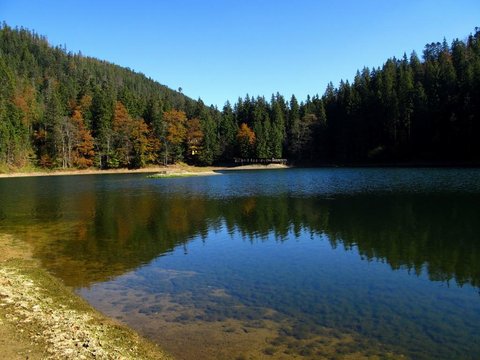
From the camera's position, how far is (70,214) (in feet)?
111

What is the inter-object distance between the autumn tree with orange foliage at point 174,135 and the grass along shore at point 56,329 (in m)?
107

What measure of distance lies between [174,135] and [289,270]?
110 metres

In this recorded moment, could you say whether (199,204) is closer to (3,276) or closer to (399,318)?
(3,276)

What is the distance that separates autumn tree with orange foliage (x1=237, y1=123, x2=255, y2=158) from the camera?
132 m

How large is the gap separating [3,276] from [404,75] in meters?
117

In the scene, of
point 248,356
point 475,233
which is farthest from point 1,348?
point 475,233

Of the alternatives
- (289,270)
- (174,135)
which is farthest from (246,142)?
(289,270)

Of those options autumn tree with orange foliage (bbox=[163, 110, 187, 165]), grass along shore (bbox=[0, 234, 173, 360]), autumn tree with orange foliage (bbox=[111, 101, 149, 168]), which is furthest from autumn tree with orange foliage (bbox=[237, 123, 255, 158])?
grass along shore (bbox=[0, 234, 173, 360])

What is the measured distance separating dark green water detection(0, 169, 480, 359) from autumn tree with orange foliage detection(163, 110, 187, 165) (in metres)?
86.4

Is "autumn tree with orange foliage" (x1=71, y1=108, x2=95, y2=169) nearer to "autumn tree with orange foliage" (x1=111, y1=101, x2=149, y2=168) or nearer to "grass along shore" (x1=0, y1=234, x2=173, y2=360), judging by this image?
"autumn tree with orange foliage" (x1=111, y1=101, x2=149, y2=168)

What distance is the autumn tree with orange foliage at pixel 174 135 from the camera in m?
120

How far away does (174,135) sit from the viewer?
404 feet

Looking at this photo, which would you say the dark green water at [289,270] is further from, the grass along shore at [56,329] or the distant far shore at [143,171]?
the distant far shore at [143,171]

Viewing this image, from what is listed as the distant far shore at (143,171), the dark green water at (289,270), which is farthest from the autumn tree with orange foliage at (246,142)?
the dark green water at (289,270)
